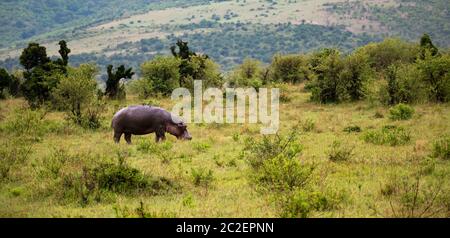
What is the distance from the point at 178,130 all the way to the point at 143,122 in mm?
1622

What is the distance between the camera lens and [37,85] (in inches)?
1268

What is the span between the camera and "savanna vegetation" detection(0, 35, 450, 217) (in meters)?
10.6

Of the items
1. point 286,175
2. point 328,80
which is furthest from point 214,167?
point 328,80

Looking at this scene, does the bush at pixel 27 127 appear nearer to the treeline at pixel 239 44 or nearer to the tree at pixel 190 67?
the tree at pixel 190 67

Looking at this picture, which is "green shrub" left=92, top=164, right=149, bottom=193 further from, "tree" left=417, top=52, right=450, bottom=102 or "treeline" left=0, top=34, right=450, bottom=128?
"tree" left=417, top=52, right=450, bottom=102

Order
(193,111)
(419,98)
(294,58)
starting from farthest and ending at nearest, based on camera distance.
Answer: (294,58) → (193,111) → (419,98)

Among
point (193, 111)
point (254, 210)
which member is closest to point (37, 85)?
point (193, 111)

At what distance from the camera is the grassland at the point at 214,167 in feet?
34.4

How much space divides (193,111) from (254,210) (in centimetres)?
2100

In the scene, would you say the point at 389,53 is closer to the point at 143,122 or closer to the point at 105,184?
the point at 143,122

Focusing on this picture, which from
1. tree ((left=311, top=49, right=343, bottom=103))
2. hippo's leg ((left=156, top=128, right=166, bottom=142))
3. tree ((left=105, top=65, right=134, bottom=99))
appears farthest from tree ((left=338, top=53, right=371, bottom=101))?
tree ((left=105, top=65, right=134, bottom=99))

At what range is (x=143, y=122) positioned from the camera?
20.1 m

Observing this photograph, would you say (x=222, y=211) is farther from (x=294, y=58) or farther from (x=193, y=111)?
(x=294, y=58)

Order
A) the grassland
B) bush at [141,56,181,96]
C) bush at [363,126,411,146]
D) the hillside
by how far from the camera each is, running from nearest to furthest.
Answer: the grassland
bush at [363,126,411,146]
bush at [141,56,181,96]
the hillside
